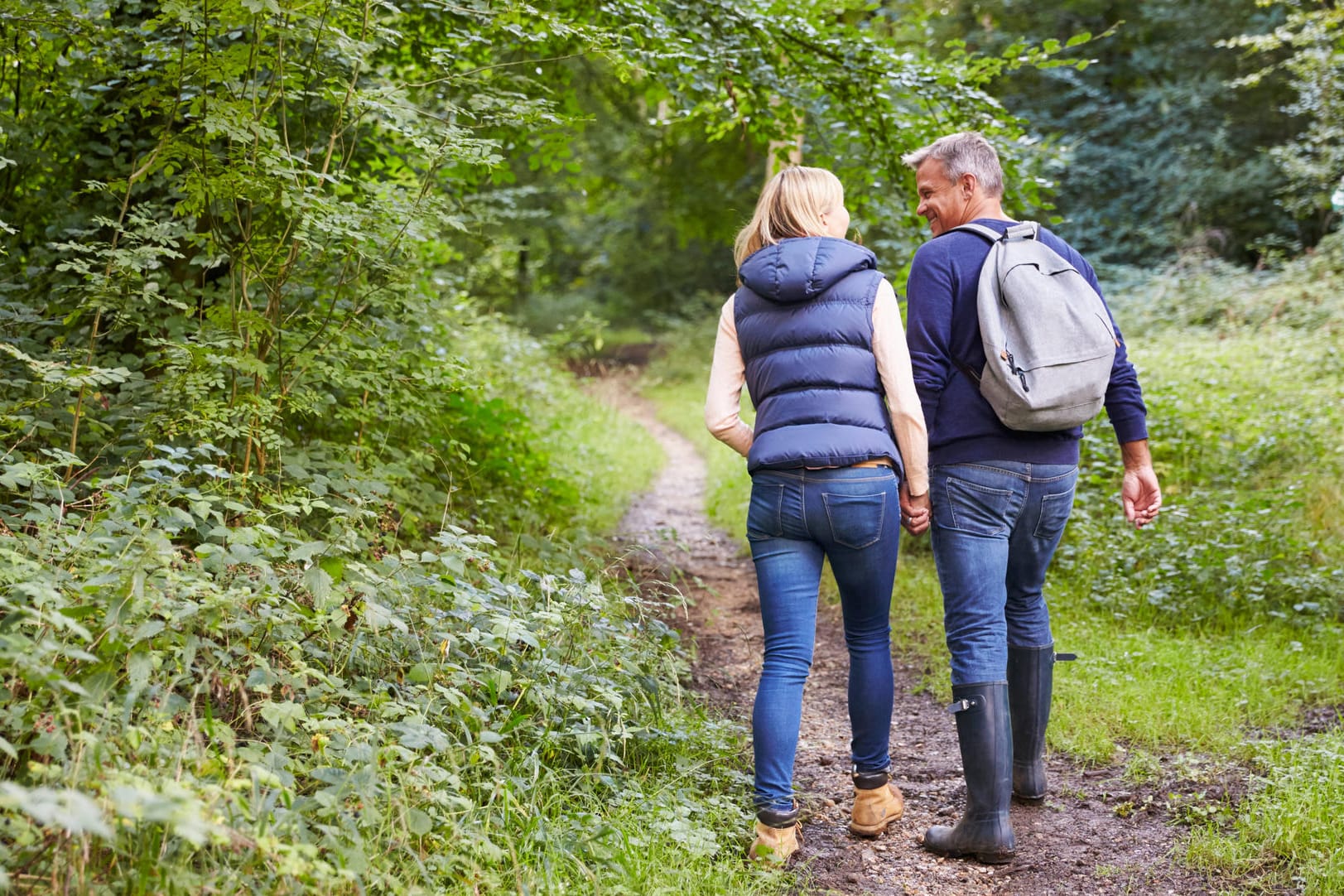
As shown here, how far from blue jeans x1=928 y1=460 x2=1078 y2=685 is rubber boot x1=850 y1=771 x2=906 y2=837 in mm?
439

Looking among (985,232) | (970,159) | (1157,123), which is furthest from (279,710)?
(1157,123)

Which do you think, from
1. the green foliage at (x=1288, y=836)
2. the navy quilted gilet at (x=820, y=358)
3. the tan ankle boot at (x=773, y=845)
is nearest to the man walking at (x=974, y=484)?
the navy quilted gilet at (x=820, y=358)

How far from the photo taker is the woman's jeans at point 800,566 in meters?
2.87

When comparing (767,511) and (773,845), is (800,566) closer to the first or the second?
(767,511)

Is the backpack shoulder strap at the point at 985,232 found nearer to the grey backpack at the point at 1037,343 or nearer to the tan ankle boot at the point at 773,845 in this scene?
the grey backpack at the point at 1037,343

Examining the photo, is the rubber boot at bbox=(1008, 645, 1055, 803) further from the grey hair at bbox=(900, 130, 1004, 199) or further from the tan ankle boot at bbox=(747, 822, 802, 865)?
the grey hair at bbox=(900, 130, 1004, 199)

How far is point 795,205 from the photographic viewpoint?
2994 mm

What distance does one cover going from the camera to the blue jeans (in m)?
3.02

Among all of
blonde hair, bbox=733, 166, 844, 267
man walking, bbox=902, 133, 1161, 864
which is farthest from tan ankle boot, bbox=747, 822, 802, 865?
blonde hair, bbox=733, 166, 844, 267

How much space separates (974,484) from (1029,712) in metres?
0.92

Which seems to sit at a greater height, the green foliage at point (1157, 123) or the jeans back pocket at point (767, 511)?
the green foliage at point (1157, 123)

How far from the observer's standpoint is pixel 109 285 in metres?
3.65

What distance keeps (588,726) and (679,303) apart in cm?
2646

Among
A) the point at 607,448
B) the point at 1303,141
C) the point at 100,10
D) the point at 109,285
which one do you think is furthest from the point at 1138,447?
the point at 1303,141
